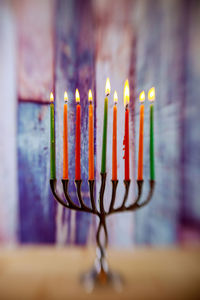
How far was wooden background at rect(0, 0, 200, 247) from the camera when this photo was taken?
57cm

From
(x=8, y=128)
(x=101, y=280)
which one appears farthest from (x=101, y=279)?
(x=8, y=128)

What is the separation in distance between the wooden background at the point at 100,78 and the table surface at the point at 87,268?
0.16 ft

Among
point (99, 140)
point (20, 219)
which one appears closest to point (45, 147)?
point (99, 140)

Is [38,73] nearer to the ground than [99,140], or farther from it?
farther from it

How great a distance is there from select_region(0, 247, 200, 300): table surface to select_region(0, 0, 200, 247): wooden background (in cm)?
5

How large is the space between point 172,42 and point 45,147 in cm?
44

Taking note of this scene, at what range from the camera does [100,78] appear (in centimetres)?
56

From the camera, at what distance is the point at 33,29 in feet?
1.90

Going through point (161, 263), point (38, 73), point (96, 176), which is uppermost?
point (38, 73)

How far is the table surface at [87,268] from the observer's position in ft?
1.35

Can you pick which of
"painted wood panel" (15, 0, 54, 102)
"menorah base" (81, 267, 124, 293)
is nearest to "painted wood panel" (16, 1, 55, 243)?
"painted wood panel" (15, 0, 54, 102)

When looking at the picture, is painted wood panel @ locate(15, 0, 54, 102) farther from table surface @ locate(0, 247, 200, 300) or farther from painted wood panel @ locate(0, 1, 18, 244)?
table surface @ locate(0, 247, 200, 300)

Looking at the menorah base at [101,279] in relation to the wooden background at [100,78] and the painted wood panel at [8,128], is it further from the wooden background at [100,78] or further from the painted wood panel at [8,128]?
the painted wood panel at [8,128]

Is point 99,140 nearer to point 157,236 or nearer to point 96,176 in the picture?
point 96,176
